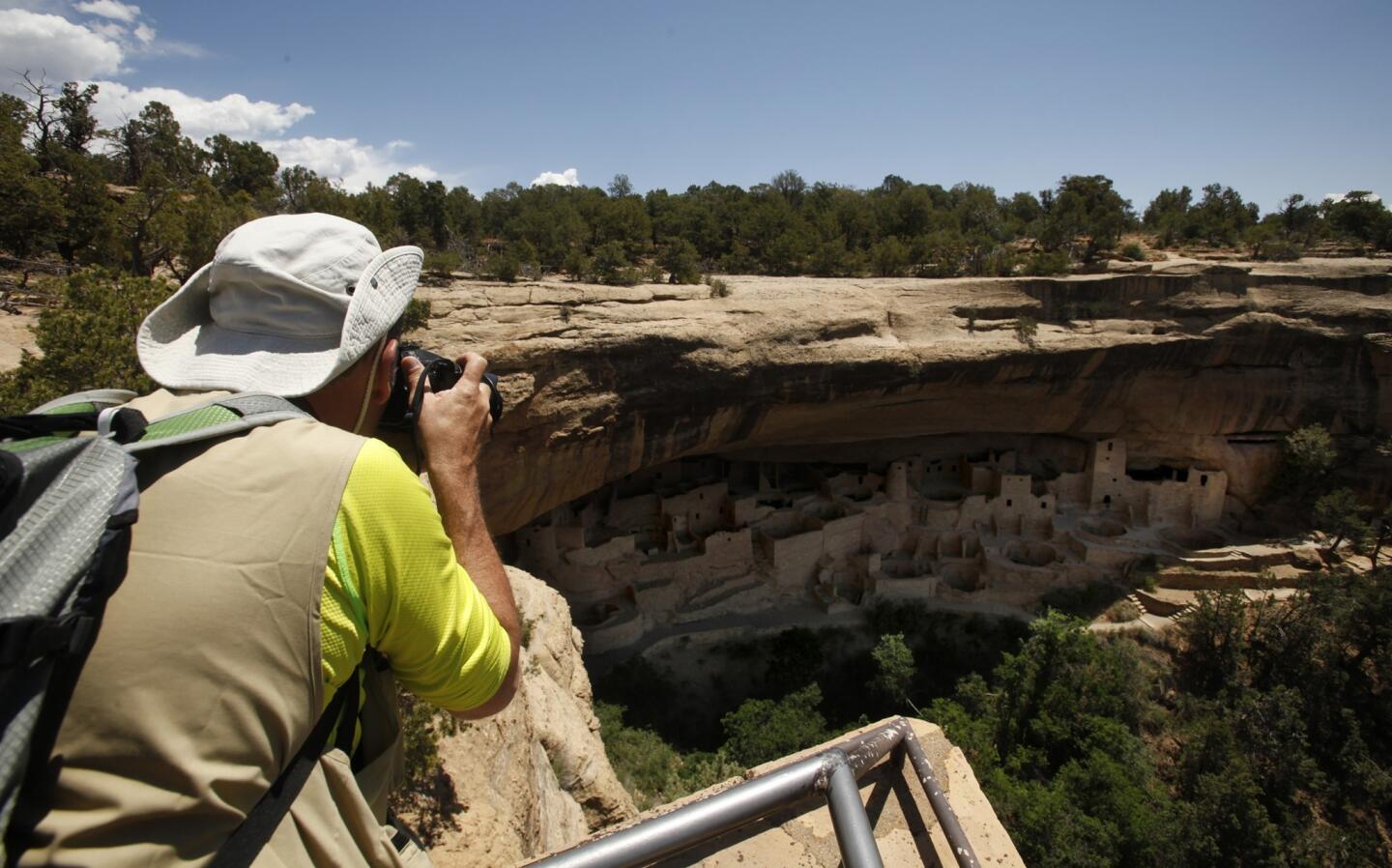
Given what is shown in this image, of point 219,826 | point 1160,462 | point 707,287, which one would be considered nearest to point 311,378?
point 219,826

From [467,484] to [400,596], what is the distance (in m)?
0.39

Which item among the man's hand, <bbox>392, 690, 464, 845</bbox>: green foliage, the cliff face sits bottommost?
<bbox>392, 690, 464, 845</bbox>: green foliage

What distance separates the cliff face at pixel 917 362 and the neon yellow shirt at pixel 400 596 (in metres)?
6.71

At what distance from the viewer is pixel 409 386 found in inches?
56.7

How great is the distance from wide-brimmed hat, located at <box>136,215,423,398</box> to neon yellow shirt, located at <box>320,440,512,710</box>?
0.25 metres

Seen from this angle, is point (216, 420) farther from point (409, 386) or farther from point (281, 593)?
point (409, 386)

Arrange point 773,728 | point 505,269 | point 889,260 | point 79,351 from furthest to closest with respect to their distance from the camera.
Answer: point 889,260, point 505,269, point 773,728, point 79,351

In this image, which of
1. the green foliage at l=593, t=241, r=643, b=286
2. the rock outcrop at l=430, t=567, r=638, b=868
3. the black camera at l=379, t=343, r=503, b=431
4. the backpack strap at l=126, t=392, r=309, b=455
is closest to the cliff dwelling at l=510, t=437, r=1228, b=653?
the green foliage at l=593, t=241, r=643, b=286

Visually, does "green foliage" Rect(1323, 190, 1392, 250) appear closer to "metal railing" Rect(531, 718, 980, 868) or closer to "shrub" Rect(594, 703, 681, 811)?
"shrub" Rect(594, 703, 681, 811)

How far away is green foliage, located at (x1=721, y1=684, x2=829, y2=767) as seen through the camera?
10484mm

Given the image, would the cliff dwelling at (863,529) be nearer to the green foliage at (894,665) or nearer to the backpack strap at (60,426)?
the green foliage at (894,665)

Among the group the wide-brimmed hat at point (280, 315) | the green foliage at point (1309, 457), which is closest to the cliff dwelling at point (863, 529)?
the green foliage at point (1309, 457)

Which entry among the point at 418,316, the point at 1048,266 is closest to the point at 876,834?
the point at 418,316

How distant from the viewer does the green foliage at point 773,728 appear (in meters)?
10.5
